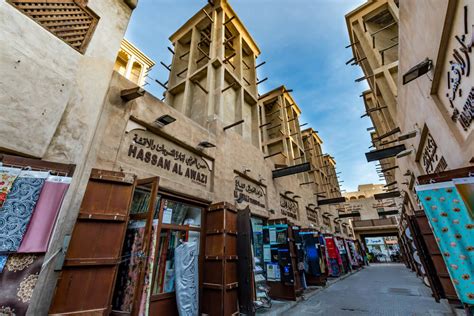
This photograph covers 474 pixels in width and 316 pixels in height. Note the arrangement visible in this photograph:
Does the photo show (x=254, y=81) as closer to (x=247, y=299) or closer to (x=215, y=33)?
(x=215, y=33)

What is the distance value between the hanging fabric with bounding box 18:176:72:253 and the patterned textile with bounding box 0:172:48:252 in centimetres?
5

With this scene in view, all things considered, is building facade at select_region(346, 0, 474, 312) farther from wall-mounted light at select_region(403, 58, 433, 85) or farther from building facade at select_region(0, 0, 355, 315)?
building facade at select_region(0, 0, 355, 315)

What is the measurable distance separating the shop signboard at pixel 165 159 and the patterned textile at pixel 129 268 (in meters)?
1.54

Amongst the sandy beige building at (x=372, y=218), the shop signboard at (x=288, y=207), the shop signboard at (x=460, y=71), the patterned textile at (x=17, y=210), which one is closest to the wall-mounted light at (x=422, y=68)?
the shop signboard at (x=460, y=71)

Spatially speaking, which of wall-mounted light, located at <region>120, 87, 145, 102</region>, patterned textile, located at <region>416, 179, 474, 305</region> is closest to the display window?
wall-mounted light, located at <region>120, 87, 145, 102</region>

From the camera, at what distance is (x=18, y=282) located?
2.56 m

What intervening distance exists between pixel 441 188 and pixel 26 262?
233 inches

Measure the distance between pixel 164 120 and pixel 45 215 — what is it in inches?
120

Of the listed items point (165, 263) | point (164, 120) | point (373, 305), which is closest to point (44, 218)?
point (165, 263)

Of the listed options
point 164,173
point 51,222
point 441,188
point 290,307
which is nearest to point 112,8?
point 164,173

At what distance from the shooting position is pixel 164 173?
210 inches

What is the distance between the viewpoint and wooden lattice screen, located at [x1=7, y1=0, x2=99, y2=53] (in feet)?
13.0

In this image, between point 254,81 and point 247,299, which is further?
point 254,81

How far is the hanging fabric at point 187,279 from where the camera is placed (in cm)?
455
